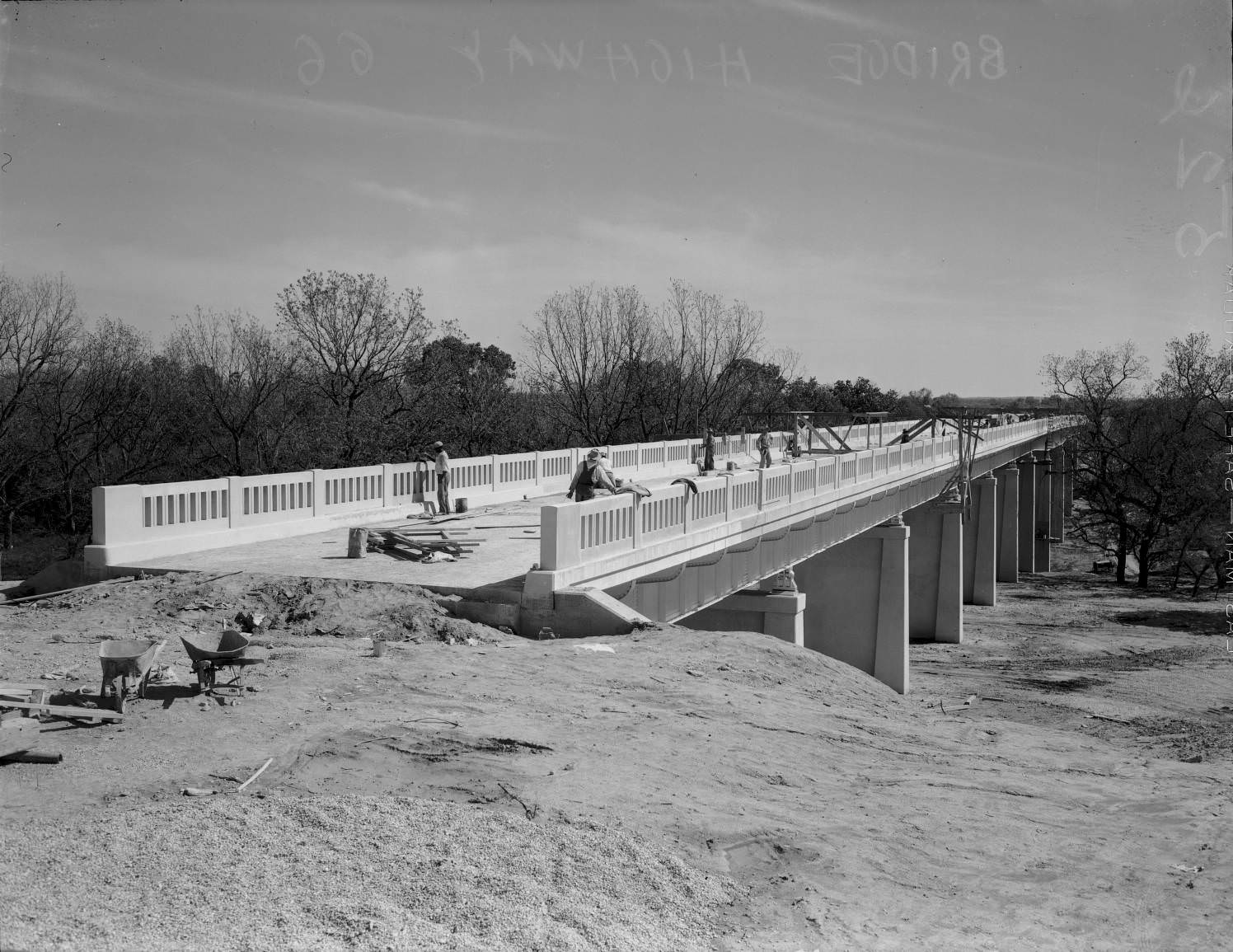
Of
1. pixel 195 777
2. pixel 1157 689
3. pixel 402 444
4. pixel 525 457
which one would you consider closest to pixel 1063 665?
pixel 1157 689

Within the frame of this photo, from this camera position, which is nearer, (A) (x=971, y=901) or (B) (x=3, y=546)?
(A) (x=971, y=901)

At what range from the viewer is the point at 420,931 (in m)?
4.88

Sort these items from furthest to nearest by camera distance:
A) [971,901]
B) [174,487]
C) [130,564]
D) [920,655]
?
[920,655], [174,487], [130,564], [971,901]

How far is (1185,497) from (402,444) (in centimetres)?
3841

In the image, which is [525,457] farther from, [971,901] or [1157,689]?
[971,901]

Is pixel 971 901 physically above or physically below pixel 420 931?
below

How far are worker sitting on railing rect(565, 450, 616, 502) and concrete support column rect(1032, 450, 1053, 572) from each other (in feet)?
196

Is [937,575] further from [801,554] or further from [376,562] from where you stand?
[376,562]

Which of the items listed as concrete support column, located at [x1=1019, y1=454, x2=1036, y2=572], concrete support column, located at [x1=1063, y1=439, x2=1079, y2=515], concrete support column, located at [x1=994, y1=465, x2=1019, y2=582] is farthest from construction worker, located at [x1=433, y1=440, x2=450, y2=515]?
concrete support column, located at [x1=1019, y1=454, x2=1036, y2=572]

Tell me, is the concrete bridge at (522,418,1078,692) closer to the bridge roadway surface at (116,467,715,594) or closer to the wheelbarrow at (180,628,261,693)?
the bridge roadway surface at (116,467,715,594)

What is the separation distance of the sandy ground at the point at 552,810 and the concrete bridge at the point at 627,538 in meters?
1.15

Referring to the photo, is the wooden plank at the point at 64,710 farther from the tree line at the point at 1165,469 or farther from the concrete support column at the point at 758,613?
the tree line at the point at 1165,469

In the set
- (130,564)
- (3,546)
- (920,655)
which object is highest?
(130,564)

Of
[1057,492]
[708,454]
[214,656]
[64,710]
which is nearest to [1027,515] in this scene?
[1057,492]
